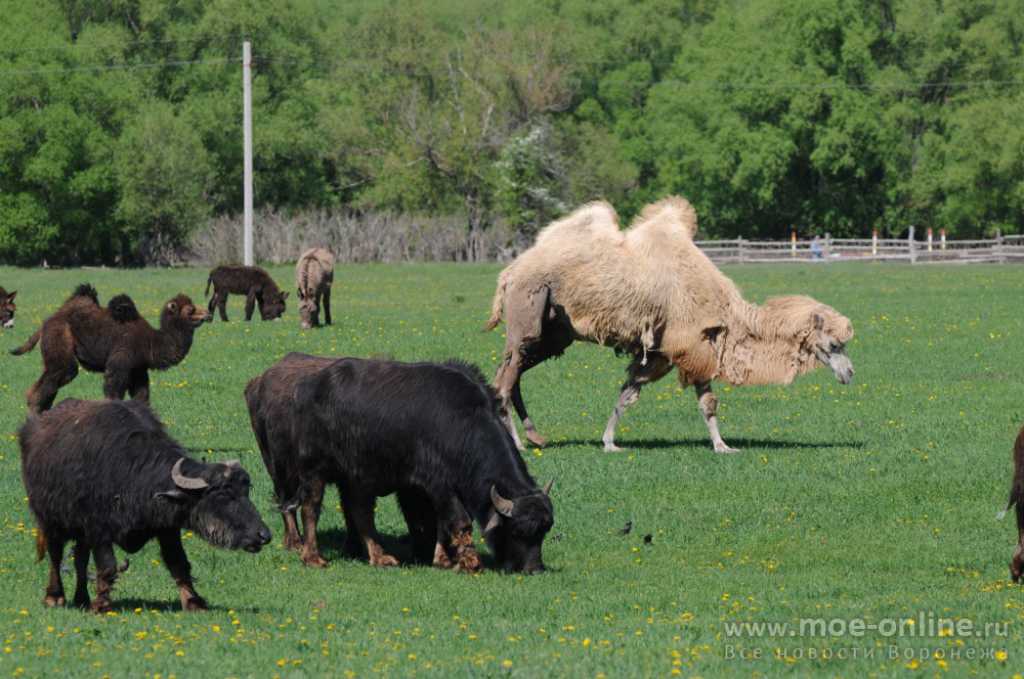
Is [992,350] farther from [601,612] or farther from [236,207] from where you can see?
[236,207]

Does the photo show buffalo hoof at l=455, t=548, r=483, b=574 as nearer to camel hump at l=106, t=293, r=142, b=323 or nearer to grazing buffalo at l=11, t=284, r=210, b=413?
grazing buffalo at l=11, t=284, r=210, b=413

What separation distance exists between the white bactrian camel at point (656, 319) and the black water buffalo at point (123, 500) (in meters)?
7.70

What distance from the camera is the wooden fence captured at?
249 ft

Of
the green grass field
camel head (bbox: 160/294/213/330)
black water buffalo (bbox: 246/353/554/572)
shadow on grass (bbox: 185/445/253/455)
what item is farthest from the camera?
camel head (bbox: 160/294/213/330)

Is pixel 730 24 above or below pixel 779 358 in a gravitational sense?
above

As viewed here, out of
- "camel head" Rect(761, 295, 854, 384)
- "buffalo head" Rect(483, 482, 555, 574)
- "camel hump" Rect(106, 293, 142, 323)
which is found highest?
"camel hump" Rect(106, 293, 142, 323)

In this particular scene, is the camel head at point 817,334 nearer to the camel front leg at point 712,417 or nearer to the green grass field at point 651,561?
the green grass field at point 651,561

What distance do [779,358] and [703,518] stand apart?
458 centimetres

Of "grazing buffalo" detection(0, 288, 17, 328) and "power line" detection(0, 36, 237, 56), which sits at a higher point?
"power line" detection(0, 36, 237, 56)

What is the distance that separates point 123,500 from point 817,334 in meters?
9.85

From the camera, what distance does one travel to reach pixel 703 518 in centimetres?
1441

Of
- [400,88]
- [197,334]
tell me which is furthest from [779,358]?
[400,88]

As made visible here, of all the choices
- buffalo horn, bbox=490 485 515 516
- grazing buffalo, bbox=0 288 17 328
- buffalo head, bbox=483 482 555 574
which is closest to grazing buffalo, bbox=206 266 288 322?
grazing buffalo, bbox=0 288 17 328

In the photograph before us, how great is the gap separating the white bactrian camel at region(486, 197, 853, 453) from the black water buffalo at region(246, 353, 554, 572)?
540 centimetres
